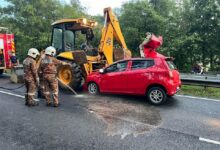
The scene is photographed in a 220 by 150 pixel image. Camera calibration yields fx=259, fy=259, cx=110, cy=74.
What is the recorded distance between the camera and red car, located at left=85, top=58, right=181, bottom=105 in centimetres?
837

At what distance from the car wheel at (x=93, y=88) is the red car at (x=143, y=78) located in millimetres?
163

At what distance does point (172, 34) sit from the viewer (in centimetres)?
2558

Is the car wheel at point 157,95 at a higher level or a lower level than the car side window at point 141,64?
lower

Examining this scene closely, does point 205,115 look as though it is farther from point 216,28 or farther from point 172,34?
point 172,34

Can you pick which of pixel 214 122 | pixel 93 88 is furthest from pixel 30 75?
pixel 214 122

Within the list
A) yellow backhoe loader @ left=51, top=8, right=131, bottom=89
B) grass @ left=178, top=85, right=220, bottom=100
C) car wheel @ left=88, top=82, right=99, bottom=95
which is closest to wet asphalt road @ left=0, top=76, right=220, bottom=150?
car wheel @ left=88, top=82, right=99, bottom=95

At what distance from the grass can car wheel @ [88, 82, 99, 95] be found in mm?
3469

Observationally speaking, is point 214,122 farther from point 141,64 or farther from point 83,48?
point 83,48

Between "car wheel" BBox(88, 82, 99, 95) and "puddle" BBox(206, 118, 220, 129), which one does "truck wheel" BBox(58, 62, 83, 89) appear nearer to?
"car wheel" BBox(88, 82, 99, 95)

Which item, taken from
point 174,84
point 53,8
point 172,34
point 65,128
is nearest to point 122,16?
point 172,34

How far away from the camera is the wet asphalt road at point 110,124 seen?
16.9 feet

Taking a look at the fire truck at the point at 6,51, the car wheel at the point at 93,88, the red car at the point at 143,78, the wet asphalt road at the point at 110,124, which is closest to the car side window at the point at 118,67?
the red car at the point at 143,78

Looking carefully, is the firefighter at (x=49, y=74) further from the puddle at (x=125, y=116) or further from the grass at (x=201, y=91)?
the grass at (x=201, y=91)

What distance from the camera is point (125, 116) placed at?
7062 mm
